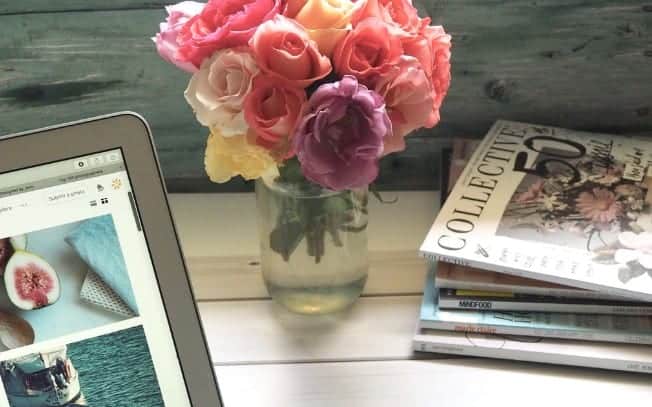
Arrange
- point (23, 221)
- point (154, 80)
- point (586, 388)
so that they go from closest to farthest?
point (23, 221)
point (586, 388)
point (154, 80)

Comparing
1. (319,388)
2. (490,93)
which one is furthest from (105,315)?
(490,93)

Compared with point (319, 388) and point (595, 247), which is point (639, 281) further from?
point (319, 388)

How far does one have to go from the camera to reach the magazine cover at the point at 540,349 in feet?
2.36

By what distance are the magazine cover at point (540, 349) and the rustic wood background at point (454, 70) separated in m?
0.29

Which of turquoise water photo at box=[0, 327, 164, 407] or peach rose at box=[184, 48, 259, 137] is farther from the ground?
peach rose at box=[184, 48, 259, 137]

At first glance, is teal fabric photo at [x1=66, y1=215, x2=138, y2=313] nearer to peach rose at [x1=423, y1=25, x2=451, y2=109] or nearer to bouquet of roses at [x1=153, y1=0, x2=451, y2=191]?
bouquet of roses at [x1=153, y1=0, x2=451, y2=191]

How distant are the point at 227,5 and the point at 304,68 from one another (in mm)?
77

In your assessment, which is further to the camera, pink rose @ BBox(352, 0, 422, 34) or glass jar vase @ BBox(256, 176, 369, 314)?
glass jar vase @ BBox(256, 176, 369, 314)

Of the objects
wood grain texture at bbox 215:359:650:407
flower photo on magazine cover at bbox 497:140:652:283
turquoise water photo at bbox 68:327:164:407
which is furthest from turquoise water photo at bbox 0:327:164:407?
flower photo on magazine cover at bbox 497:140:652:283

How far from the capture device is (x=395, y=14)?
0.67 m

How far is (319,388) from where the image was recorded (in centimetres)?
73

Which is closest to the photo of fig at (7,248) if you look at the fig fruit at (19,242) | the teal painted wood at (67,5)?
the fig fruit at (19,242)

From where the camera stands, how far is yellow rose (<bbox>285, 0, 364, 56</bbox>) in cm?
64

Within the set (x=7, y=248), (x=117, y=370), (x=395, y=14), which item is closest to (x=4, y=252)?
(x=7, y=248)
